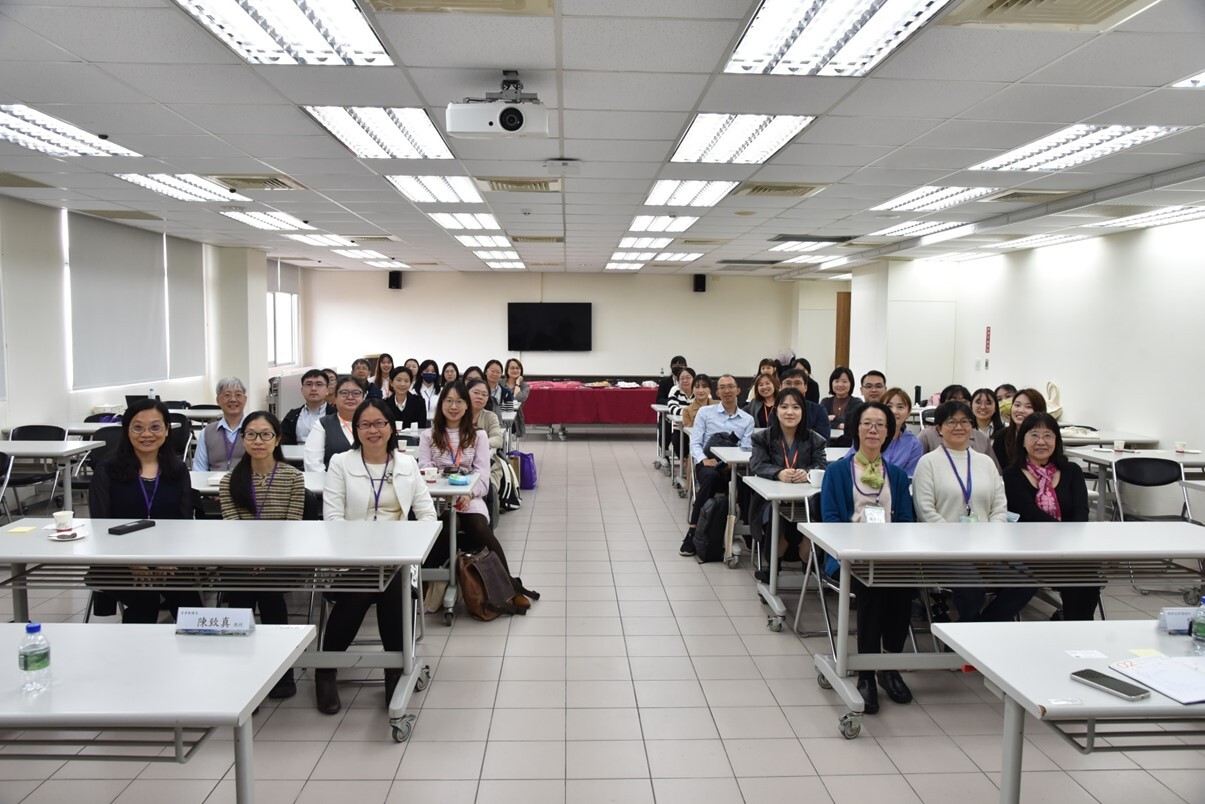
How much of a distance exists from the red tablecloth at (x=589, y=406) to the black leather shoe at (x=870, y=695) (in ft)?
30.2

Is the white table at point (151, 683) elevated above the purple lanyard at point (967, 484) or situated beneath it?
situated beneath

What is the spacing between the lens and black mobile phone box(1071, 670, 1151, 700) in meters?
1.99

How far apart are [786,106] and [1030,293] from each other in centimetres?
758

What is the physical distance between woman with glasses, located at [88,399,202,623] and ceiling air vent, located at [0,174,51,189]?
4339mm

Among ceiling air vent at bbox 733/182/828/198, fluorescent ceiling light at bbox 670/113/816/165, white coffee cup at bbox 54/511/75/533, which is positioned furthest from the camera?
ceiling air vent at bbox 733/182/828/198

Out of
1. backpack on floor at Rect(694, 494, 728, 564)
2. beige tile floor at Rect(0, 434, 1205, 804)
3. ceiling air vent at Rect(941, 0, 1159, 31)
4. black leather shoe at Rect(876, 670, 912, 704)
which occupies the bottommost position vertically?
beige tile floor at Rect(0, 434, 1205, 804)

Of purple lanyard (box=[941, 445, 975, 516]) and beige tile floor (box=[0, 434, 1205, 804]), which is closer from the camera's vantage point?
beige tile floor (box=[0, 434, 1205, 804])

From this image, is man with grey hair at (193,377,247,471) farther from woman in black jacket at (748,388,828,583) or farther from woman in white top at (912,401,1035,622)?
woman in white top at (912,401,1035,622)

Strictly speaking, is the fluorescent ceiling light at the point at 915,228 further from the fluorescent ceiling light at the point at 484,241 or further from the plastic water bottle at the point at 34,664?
the plastic water bottle at the point at 34,664

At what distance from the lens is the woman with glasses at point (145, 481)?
364cm

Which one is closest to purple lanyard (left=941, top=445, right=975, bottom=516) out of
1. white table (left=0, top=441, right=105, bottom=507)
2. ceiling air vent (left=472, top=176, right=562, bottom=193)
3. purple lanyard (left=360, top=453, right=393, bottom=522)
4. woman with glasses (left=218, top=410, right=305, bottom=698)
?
purple lanyard (left=360, top=453, right=393, bottom=522)

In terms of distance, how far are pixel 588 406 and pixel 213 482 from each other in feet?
27.9

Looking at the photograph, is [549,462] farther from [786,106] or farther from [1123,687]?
[1123,687]

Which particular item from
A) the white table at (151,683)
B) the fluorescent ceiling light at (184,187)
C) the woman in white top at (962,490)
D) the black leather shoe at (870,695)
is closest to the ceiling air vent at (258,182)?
the fluorescent ceiling light at (184,187)
